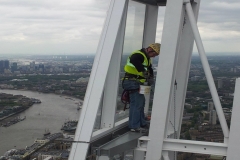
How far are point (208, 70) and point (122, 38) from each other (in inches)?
49.4

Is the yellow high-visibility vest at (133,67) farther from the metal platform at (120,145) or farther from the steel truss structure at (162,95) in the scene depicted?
the metal platform at (120,145)

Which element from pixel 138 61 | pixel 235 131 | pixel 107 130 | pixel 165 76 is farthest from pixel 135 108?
pixel 235 131

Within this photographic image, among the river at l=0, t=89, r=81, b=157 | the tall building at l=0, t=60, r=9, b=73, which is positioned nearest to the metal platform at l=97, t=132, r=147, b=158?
the river at l=0, t=89, r=81, b=157

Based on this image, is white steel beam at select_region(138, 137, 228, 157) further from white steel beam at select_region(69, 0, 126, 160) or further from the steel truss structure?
white steel beam at select_region(69, 0, 126, 160)

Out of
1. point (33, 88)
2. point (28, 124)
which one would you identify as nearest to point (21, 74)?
point (33, 88)

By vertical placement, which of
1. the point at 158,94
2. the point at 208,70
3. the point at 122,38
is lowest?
the point at 158,94

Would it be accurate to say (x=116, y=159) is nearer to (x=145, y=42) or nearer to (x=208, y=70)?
(x=208, y=70)

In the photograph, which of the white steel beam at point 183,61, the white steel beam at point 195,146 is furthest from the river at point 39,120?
the white steel beam at point 195,146

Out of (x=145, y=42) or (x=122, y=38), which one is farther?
(x=145, y=42)

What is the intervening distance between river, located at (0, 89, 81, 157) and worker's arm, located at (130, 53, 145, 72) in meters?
11.4

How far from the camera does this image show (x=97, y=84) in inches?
168

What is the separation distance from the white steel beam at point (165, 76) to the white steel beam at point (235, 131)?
28.7 inches

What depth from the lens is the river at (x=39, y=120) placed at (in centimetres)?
1808

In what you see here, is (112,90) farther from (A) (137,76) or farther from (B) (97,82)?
(B) (97,82)
